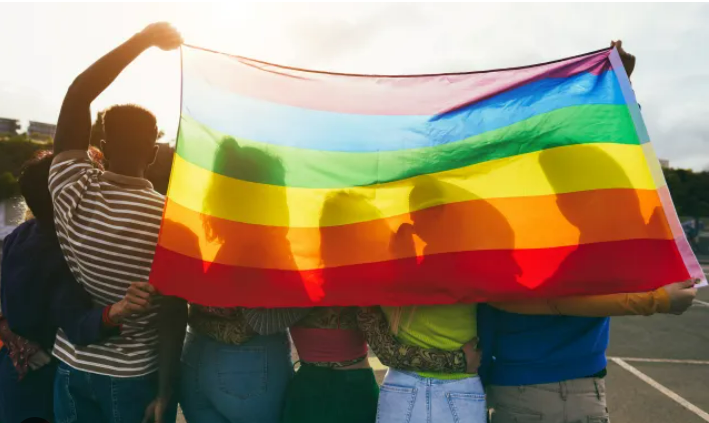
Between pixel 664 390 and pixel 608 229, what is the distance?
14.8ft

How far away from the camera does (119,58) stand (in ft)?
7.34

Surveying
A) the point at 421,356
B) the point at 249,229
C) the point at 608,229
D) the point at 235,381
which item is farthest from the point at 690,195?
the point at 235,381

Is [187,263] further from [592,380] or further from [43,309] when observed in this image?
[592,380]

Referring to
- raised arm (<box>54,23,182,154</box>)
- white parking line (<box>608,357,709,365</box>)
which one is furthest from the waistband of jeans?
white parking line (<box>608,357,709,365</box>)

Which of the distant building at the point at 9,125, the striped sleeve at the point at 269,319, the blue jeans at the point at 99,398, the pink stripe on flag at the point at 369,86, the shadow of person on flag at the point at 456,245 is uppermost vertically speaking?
the distant building at the point at 9,125

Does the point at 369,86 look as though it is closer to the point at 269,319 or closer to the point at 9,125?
the point at 269,319

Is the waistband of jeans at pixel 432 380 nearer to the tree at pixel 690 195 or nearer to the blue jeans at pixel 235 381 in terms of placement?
the blue jeans at pixel 235 381

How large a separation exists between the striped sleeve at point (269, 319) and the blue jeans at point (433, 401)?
519 mm

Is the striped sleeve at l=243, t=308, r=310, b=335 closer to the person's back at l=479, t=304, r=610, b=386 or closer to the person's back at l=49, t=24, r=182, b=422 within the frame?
the person's back at l=49, t=24, r=182, b=422

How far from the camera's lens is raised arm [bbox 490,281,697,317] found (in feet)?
6.56

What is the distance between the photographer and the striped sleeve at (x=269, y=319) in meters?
2.26

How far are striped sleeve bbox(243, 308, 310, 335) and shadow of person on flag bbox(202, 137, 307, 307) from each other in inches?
1.8

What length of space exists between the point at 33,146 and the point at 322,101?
90.8ft

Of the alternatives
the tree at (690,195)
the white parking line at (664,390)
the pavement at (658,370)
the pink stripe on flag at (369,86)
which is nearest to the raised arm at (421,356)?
the pink stripe on flag at (369,86)
